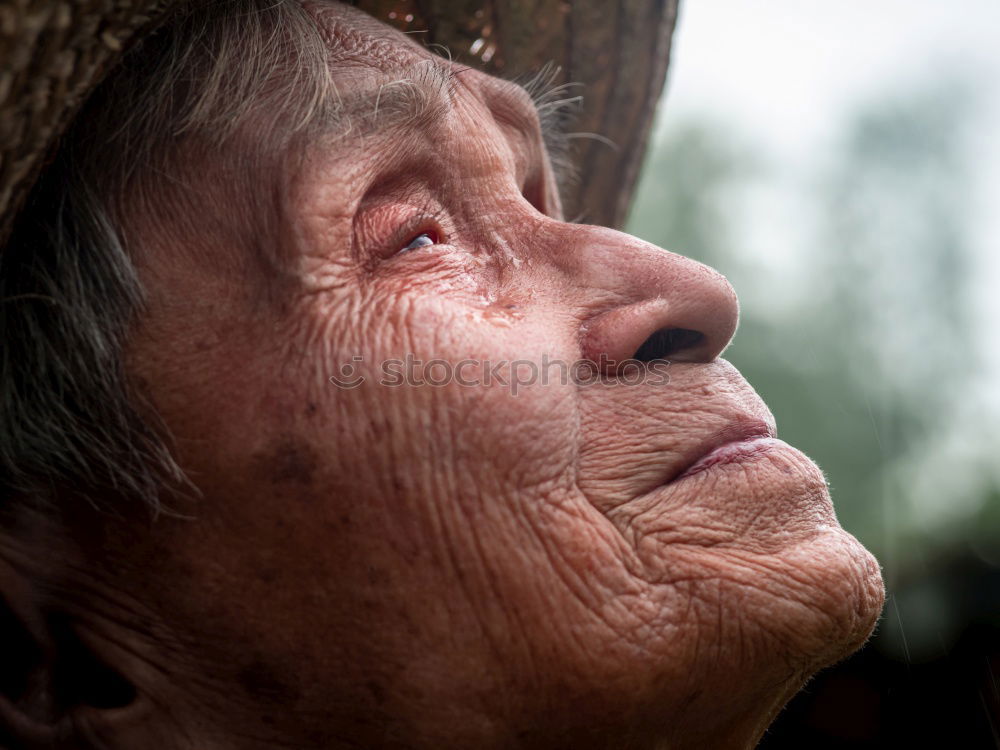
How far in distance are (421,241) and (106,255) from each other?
508 mm

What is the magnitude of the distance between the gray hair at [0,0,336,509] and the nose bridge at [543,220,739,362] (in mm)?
525

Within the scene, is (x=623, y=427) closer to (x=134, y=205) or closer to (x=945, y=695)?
(x=134, y=205)

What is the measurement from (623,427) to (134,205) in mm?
874

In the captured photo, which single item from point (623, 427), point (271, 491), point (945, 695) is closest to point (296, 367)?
point (271, 491)

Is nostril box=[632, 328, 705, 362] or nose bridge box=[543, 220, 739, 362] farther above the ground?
nose bridge box=[543, 220, 739, 362]

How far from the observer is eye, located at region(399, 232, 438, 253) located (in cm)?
151

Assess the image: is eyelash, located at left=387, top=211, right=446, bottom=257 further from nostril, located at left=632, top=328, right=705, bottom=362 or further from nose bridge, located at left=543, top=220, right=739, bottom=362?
nostril, located at left=632, top=328, right=705, bottom=362

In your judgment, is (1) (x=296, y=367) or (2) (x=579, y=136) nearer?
(1) (x=296, y=367)

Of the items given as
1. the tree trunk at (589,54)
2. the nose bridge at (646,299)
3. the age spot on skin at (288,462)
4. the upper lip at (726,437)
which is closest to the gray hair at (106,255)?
the age spot on skin at (288,462)

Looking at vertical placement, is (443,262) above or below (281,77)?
below

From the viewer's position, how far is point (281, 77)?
1514 mm

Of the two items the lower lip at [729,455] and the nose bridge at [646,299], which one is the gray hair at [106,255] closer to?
the nose bridge at [646,299]

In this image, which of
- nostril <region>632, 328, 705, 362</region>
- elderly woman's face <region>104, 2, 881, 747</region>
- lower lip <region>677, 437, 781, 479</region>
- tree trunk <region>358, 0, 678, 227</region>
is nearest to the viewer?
elderly woman's face <region>104, 2, 881, 747</region>

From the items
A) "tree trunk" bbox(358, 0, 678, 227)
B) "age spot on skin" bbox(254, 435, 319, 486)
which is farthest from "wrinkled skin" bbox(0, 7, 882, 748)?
"tree trunk" bbox(358, 0, 678, 227)
